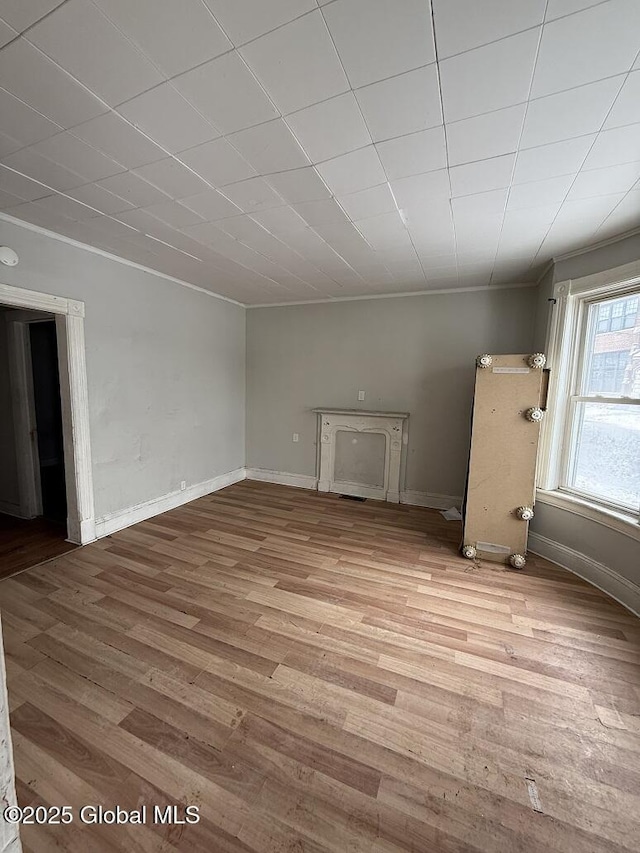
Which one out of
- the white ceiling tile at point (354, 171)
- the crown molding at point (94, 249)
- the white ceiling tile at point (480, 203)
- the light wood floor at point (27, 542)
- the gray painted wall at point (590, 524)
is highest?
the white ceiling tile at point (480, 203)

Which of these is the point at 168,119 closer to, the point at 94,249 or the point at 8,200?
the point at 8,200

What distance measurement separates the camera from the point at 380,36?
3.61 ft

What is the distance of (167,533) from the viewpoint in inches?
131

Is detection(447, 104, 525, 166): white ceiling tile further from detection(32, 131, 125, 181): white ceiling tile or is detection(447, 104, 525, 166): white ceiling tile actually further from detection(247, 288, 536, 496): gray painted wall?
detection(247, 288, 536, 496): gray painted wall

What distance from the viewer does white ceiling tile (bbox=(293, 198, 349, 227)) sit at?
2155 millimetres

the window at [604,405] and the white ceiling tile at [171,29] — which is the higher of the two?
the white ceiling tile at [171,29]

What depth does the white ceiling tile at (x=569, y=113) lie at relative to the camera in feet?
4.25

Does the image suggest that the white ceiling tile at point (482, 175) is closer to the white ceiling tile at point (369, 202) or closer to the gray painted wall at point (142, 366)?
the white ceiling tile at point (369, 202)

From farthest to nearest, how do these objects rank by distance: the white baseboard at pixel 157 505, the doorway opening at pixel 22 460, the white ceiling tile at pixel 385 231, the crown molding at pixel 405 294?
1. the crown molding at pixel 405 294
2. the white baseboard at pixel 157 505
3. the doorway opening at pixel 22 460
4. the white ceiling tile at pixel 385 231

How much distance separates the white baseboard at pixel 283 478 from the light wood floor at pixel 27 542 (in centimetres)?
247

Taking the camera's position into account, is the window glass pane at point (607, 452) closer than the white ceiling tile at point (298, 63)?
No

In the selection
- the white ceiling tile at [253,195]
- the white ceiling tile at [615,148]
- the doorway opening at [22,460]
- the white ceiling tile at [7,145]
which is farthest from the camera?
the doorway opening at [22,460]

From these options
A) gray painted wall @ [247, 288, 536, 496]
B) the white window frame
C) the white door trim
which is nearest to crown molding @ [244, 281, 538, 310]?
gray painted wall @ [247, 288, 536, 496]

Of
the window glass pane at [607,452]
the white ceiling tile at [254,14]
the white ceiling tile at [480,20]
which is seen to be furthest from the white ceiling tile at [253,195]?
the window glass pane at [607,452]
